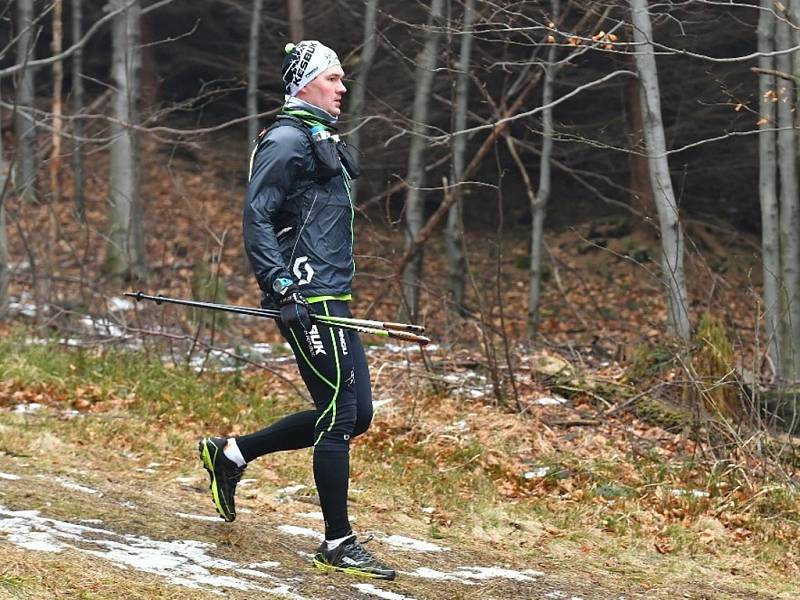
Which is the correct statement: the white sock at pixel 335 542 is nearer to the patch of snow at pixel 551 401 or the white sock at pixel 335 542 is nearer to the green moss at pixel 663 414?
the green moss at pixel 663 414

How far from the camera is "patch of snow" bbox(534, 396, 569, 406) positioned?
9195 mm

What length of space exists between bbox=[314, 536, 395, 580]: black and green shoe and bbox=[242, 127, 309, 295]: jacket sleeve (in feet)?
4.00

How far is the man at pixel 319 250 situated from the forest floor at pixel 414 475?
0.44 metres

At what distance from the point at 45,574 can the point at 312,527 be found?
1.95 m

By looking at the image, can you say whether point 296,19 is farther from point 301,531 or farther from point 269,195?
point 269,195

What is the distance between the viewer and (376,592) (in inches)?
193

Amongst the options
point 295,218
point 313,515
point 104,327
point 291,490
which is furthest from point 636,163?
point 295,218

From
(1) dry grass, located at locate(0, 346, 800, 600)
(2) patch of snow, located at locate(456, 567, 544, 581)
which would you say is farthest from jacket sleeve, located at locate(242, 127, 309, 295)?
(2) patch of snow, located at locate(456, 567, 544, 581)

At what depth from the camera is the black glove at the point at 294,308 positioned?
4.84 m

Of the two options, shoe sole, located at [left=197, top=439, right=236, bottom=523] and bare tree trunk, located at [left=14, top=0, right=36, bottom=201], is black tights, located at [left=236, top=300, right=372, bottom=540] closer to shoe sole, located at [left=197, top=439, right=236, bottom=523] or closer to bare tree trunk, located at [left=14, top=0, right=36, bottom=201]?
shoe sole, located at [left=197, top=439, right=236, bottom=523]

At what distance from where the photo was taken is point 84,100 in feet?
94.3

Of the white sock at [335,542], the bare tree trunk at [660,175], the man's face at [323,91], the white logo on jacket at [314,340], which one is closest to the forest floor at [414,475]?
the white sock at [335,542]

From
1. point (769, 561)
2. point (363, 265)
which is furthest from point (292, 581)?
point (363, 265)

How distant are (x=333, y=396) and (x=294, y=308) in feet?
1.61
